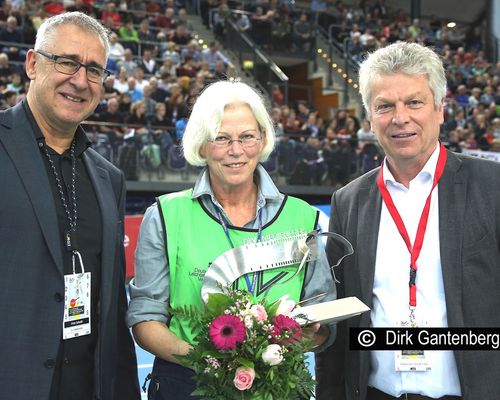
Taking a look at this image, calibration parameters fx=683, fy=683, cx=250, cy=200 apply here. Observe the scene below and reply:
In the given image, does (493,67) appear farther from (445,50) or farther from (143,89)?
(143,89)

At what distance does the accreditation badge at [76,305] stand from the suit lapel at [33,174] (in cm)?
10

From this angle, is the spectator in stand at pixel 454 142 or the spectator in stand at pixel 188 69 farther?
the spectator in stand at pixel 188 69

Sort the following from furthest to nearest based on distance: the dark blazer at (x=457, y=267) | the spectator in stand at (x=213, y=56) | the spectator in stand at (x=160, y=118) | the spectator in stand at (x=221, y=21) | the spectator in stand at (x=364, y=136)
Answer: the spectator in stand at (x=221, y=21)
the spectator in stand at (x=213, y=56)
the spectator in stand at (x=364, y=136)
the spectator in stand at (x=160, y=118)
the dark blazer at (x=457, y=267)

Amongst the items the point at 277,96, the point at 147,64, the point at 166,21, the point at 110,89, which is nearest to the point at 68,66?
the point at 110,89

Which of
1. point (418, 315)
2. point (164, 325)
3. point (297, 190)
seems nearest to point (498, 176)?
point (418, 315)

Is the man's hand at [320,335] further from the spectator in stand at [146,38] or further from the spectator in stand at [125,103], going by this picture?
the spectator in stand at [146,38]

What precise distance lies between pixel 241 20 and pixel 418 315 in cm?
1796

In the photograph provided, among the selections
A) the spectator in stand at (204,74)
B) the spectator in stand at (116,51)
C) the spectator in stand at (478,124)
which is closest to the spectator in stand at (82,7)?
the spectator in stand at (116,51)

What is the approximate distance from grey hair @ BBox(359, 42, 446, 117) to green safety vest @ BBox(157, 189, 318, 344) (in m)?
0.78

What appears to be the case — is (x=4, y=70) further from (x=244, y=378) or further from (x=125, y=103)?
(x=244, y=378)

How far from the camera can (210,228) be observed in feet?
9.56

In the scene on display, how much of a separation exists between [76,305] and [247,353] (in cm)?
97

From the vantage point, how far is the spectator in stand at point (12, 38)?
13.5 meters

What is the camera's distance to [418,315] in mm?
2869
